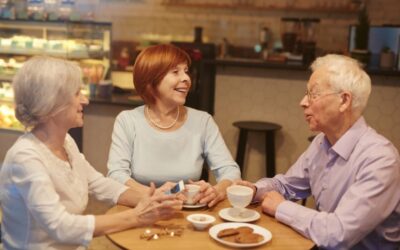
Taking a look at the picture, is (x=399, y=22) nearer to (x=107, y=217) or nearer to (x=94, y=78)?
(x=94, y=78)

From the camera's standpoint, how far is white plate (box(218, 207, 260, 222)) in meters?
2.06

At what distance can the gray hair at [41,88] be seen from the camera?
180 cm

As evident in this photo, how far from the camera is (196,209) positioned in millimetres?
2203

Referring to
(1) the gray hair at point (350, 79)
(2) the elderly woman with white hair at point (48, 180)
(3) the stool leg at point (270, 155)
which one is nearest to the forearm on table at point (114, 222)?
(2) the elderly woman with white hair at point (48, 180)

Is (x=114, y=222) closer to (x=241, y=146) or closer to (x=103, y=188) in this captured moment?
(x=103, y=188)

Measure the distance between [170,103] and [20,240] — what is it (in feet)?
3.63

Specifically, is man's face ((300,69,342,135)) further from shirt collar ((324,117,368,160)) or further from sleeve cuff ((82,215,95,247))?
sleeve cuff ((82,215,95,247))

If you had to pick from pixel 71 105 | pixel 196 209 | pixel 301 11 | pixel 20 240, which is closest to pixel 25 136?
pixel 71 105

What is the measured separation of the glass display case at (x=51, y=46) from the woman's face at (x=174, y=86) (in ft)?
6.39

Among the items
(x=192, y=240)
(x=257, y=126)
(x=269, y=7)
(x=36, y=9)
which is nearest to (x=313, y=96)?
(x=192, y=240)

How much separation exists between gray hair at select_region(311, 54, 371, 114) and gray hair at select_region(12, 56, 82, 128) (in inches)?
40.5

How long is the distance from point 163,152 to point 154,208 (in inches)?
26.7

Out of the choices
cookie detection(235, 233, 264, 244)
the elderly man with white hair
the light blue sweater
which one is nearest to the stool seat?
the light blue sweater

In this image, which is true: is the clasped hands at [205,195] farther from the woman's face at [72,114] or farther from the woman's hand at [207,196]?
the woman's face at [72,114]
